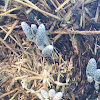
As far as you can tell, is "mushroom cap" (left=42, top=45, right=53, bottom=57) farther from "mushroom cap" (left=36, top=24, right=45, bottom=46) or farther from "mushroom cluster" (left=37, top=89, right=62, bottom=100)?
"mushroom cluster" (left=37, top=89, right=62, bottom=100)

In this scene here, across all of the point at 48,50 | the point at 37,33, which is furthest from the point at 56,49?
the point at 37,33

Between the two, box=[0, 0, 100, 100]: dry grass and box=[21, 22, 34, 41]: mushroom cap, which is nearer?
box=[21, 22, 34, 41]: mushroom cap

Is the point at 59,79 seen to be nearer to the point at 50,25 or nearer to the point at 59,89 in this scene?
the point at 59,89

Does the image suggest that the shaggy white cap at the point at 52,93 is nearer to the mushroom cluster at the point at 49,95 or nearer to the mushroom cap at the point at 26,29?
the mushroom cluster at the point at 49,95

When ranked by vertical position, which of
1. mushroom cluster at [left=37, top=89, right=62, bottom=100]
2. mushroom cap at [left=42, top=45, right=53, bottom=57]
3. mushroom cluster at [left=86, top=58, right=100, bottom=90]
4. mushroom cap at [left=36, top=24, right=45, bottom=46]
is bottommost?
mushroom cluster at [left=37, top=89, right=62, bottom=100]

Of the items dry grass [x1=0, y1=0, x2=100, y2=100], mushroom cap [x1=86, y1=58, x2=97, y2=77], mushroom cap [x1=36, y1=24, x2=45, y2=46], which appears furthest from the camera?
dry grass [x1=0, y1=0, x2=100, y2=100]

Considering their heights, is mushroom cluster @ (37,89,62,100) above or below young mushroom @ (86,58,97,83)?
below

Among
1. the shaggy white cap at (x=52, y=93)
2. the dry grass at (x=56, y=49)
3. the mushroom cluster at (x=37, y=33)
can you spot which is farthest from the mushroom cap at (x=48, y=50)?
the shaggy white cap at (x=52, y=93)

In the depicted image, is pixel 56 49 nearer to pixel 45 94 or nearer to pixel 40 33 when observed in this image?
pixel 40 33

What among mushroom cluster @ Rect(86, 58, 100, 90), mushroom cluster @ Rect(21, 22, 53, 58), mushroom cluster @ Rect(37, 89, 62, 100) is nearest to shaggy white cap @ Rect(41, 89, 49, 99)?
mushroom cluster @ Rect(37, 89, 62, 100)
